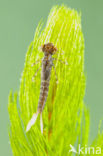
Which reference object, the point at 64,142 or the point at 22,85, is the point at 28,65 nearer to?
the point at 22,85

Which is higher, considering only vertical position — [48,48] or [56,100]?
[48,48]

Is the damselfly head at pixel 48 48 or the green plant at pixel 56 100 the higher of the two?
the damselfly head at pixel 48 48

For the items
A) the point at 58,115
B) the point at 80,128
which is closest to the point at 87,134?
the point at 80,128

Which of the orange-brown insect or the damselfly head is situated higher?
the damselfly head

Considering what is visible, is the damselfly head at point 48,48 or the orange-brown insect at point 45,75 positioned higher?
the damselfly head at point 48,48
